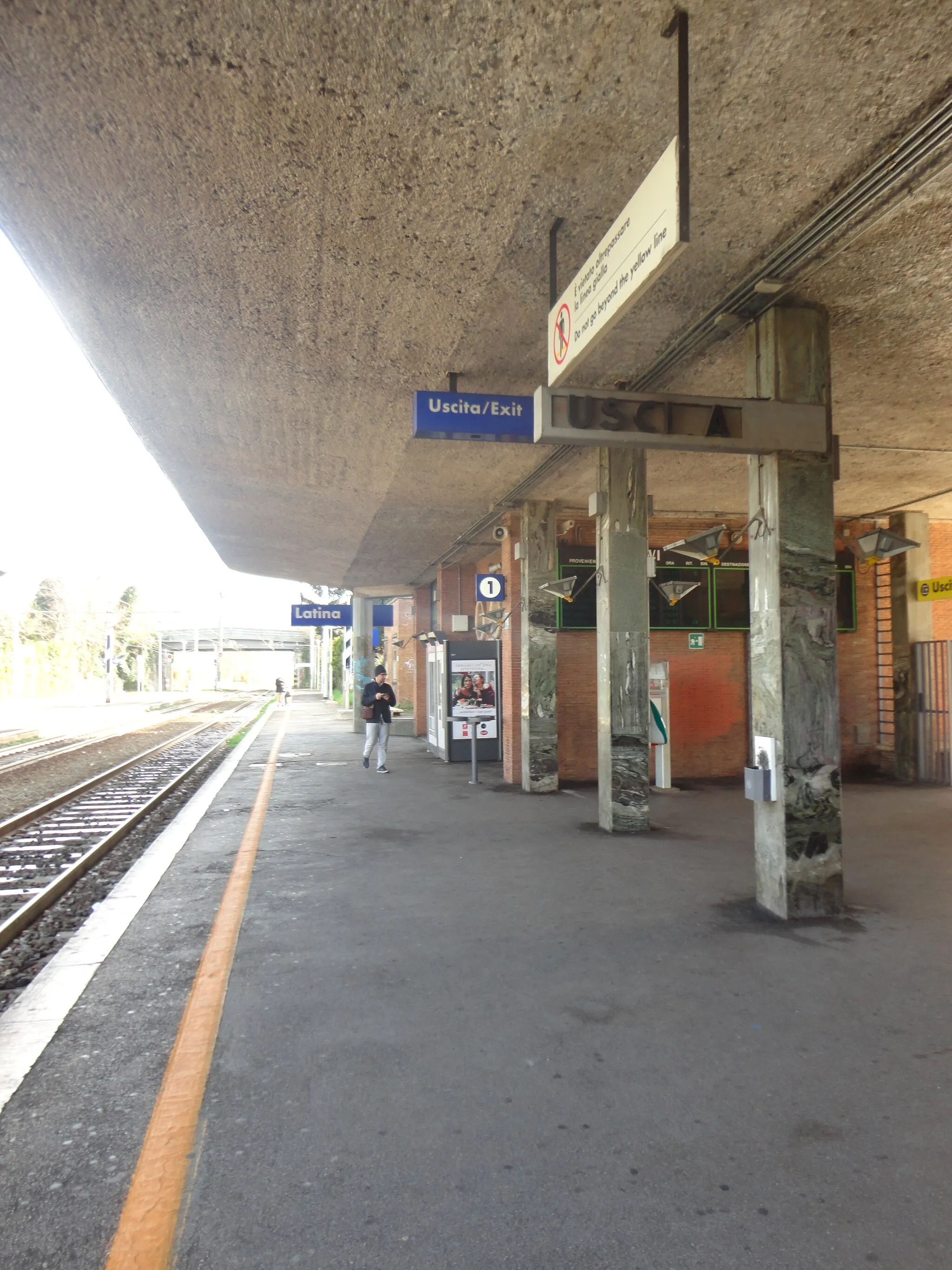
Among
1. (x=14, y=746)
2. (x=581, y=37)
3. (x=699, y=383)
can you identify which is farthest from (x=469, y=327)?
(x=14, y=746)

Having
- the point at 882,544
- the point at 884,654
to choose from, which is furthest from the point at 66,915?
the point at 884,654

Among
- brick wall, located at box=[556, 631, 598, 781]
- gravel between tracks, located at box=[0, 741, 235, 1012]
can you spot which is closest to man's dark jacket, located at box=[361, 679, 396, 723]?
brick wall, located at box=[556, 631, 598, 781]

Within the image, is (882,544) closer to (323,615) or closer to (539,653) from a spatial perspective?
(539,653)

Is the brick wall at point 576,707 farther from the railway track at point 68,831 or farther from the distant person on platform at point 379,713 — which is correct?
the railway track at point 68,831

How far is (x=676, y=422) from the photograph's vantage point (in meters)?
5.31

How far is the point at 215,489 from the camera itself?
40.8ft

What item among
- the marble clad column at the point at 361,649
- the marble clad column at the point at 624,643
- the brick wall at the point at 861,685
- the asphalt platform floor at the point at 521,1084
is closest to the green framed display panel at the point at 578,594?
the marble clad column at the point at 624,643

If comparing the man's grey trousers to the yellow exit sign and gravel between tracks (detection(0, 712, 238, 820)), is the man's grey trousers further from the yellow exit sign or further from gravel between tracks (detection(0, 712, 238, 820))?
the yellow exit sign

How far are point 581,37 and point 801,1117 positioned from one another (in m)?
4.55

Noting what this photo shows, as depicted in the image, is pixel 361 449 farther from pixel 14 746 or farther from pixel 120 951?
pixel 14 746

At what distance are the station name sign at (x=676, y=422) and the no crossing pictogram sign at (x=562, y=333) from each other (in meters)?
0.36

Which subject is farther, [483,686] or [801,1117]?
[483,686]

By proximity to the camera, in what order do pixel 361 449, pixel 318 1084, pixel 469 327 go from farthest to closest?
pixel 361 449
pixel 469 327
pixel 318 1084

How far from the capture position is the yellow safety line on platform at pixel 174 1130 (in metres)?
2.35
